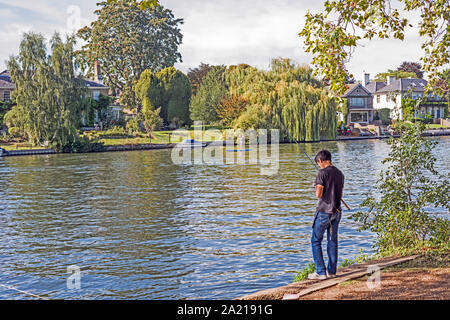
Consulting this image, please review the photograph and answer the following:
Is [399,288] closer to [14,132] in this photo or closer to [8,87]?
[14,132]

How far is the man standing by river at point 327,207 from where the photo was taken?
9562mm

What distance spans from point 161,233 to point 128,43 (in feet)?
254

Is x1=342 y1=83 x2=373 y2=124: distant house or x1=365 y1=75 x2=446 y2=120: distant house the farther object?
x1=365 y1=75 x2=446 y2=120: distant house

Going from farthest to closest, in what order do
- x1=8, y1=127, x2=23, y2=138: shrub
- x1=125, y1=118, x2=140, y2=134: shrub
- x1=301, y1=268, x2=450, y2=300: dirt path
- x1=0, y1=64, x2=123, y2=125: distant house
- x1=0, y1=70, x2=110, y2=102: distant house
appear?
x1=0, y1=64, x2=123, y2=125: distant house → x1=0, y1=70, x2=110, y2=102: distant house → x1=125, y1=118, x2=140, y2=134: shrub → x1=8, y1=127, x2=23, y2=138: shrub → x1=301, y1=268, x2=450, y2=300: dirt path

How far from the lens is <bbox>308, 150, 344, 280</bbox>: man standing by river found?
31.4 feet

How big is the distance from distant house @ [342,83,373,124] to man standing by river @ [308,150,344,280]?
99.2 meters

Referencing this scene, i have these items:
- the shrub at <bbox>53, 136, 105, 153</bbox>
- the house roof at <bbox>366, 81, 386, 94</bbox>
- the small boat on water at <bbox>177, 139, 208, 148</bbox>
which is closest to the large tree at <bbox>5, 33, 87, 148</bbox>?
the shrub at <bbox>53, 136, 105, 153</bbox>

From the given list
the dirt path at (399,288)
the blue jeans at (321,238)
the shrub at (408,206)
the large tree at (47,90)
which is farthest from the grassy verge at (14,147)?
the dirt path at (399,288)

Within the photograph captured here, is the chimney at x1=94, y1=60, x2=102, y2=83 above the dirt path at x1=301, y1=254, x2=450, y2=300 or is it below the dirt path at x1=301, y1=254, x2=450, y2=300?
above

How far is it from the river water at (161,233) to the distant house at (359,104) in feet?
A: 242

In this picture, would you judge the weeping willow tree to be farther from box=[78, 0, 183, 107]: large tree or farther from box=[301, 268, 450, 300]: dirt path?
box=[301, 268, 450, 300]: dirt path

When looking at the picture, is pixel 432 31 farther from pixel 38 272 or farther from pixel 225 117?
pixel 225 117

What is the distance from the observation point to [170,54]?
320 feet

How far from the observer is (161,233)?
17734 mm
